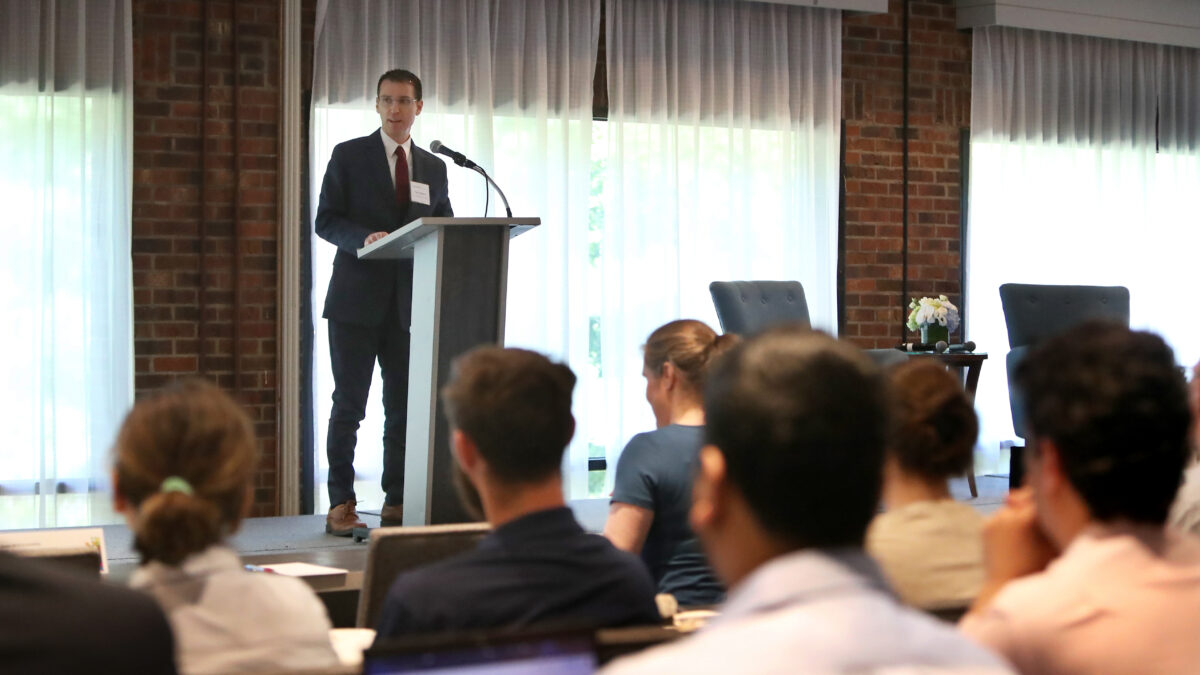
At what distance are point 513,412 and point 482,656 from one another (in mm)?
657

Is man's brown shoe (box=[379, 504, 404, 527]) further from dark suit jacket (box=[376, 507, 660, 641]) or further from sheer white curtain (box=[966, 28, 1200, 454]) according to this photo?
sheer white curtain (box=[966, 28, 1200, 454])

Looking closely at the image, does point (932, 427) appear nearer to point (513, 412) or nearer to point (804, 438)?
point (513, 412)

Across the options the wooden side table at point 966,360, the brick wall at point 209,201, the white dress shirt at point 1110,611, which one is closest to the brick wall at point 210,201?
the brick wall at point 209,201

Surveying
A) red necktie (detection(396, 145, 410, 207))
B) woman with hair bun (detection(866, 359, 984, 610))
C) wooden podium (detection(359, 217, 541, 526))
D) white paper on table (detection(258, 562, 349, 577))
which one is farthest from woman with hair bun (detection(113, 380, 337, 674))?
red necktie (detection(396, 145, 410, 207))

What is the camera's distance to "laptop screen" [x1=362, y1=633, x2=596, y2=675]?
0.91 meters

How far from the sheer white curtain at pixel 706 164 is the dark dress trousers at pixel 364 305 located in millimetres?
1870

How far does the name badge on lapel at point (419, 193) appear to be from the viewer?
4.45 metres

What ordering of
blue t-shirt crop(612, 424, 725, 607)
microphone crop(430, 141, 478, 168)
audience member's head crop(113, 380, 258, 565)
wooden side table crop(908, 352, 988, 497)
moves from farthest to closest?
wooden side table crop(908, 352, 988, 497), microphone crop(430, 141, 478, 168), blue t-shirt crop(612, 424, 725, 607), audience member's head crop(113, 380, 258, 565)

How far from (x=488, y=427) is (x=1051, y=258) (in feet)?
20.9

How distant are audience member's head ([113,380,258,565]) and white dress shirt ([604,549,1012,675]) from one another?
64 cm

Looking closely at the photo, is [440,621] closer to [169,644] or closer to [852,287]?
[169,644]

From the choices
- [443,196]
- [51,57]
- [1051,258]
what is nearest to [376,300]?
[443,196]

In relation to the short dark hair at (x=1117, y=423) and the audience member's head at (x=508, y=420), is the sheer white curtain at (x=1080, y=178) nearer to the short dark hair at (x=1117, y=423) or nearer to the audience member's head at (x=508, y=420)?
the audience member's head at (x=508, y=420)

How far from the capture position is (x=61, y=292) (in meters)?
5.36
